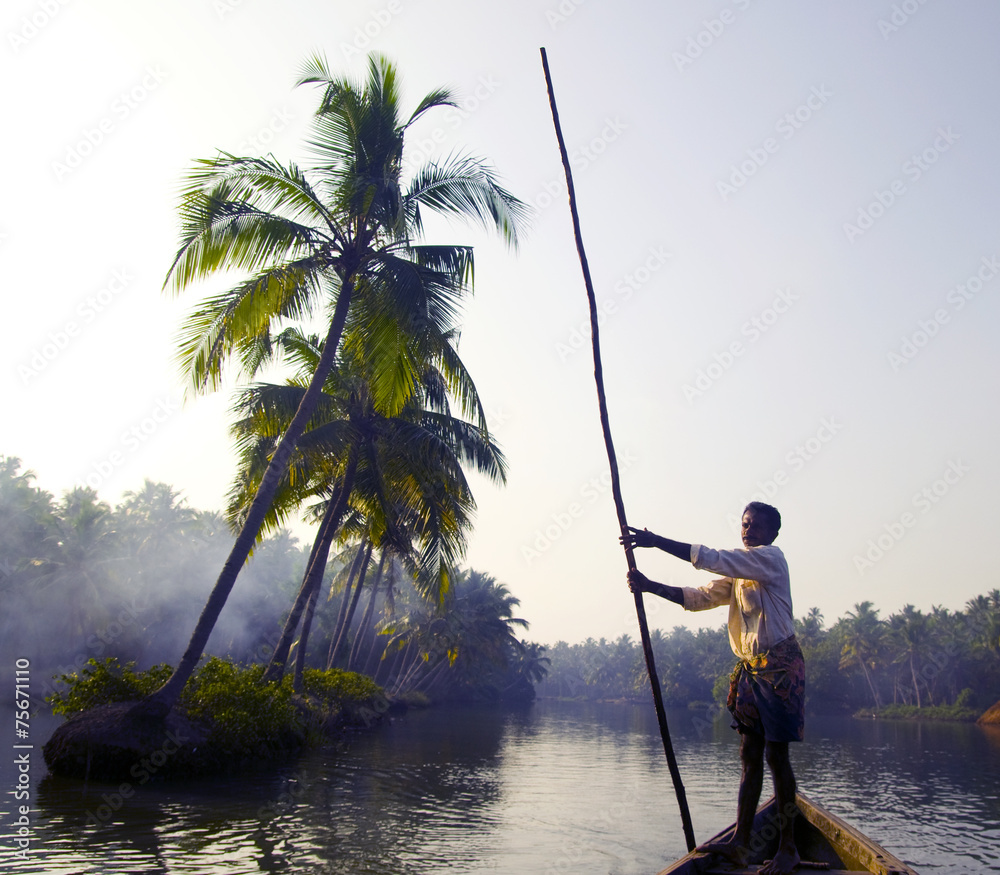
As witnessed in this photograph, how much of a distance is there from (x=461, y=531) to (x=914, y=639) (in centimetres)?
5346

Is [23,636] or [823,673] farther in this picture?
[823,673]

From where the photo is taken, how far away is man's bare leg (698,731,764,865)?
407 cm

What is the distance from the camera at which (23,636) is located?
3259 centimetres

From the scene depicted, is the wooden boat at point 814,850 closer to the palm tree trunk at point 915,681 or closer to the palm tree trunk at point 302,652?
the palm tree trunk at point 302,652

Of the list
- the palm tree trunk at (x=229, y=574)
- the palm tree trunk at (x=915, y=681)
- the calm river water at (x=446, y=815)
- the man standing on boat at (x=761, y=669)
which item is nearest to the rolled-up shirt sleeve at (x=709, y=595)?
the man standing on boat at (x=761, y=669)

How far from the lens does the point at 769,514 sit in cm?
430

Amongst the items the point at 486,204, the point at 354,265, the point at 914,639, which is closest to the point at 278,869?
the point at 354,265

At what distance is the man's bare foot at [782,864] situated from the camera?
3812 mm

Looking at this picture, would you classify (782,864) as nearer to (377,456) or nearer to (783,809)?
(783,809)

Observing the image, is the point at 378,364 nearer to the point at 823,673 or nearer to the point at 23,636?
the point at 23,636

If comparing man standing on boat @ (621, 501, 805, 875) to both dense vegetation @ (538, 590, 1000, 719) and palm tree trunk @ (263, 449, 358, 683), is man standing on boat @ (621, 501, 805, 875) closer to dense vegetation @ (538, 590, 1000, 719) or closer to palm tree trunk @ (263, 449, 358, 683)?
palm tree trunk @ (263, 449, 358, 683)

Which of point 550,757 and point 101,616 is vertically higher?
point 101,616

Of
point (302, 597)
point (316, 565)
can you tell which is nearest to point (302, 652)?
point (302, 597)

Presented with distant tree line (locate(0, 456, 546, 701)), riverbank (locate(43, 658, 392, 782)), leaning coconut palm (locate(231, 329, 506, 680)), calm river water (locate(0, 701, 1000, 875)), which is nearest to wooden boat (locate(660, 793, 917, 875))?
calm river water (locate(0, 701, 1000, 875))
